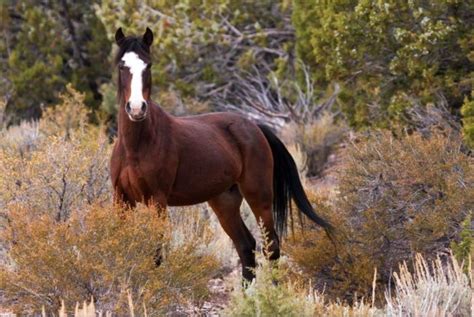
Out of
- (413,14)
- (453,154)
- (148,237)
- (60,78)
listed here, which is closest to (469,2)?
(413,14)

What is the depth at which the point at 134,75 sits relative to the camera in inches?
279

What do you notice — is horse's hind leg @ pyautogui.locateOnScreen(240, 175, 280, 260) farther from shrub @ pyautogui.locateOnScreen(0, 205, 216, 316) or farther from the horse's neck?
shrub @ pyautogui.locateOnScreen(0, 205, 216, 316)

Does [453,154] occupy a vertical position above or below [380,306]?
above

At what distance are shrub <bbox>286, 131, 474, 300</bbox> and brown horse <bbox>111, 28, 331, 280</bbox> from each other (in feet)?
Result: 0.88

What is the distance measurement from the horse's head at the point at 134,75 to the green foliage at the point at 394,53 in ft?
17.8

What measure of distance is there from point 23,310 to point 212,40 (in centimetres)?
1234

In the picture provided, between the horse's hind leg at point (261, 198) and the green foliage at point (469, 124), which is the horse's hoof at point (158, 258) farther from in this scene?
the green foliage at point (469, 124)

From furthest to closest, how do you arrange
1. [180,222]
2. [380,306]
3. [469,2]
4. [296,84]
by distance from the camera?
1. [296,84]
2. [469,2]
3. [180,222]
4. [380,306]

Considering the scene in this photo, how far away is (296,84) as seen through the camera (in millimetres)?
17328

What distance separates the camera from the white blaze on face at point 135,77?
22.9ft

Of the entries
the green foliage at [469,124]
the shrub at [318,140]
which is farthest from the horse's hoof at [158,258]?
the shrub at [318,140]

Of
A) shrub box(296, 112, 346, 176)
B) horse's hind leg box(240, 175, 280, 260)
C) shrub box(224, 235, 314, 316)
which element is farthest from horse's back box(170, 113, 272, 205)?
shrub box(296, 112, 346, 176)

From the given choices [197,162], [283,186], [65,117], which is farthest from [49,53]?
[197,162]

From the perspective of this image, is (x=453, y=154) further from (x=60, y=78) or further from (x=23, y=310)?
(x=60, y=78)
